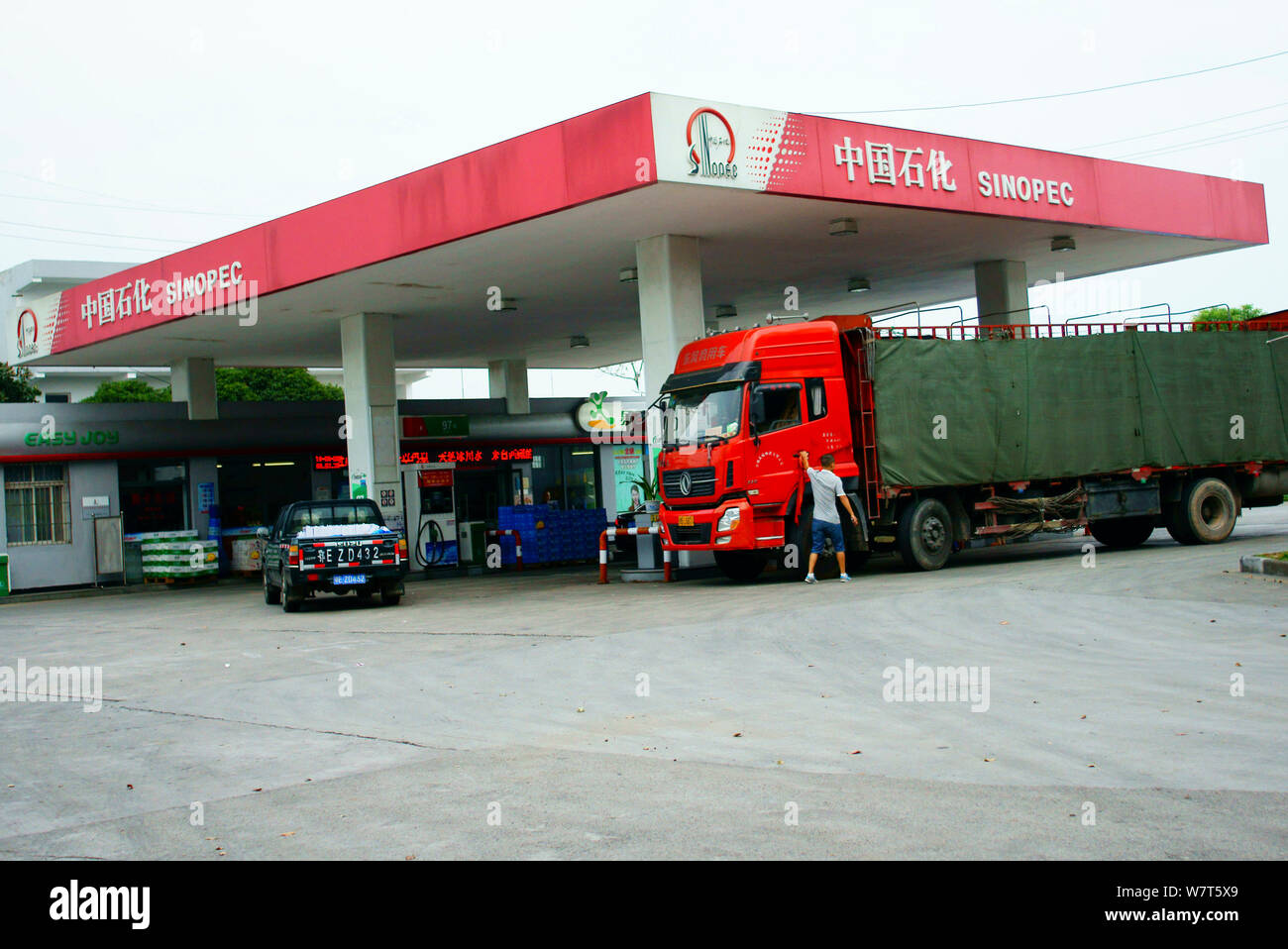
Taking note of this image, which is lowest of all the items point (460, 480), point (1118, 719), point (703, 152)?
point (1118, 719)

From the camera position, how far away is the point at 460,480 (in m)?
30.1

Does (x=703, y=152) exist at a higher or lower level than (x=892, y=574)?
higher

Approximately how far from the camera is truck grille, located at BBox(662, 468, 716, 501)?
1744cm

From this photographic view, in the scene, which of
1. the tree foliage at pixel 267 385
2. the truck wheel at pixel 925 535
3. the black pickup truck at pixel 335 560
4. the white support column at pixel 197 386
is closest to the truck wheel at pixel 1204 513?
the truck wheel at pixel 925 535

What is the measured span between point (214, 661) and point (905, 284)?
67.6 feet

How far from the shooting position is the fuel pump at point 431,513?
27.8m

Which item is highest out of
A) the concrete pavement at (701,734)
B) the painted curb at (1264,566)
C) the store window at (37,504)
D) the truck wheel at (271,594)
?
the store window at (37,504)

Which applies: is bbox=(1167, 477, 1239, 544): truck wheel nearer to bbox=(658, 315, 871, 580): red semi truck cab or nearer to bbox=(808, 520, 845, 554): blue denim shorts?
bbox=(658, 315, 871, 580): red semi truck cab

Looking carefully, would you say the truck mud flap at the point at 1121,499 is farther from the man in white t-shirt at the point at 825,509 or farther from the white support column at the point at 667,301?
the white support column at the point at 667,301

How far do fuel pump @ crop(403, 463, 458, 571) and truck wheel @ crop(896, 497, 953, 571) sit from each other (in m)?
12.9

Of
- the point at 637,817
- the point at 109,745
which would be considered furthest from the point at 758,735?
the point at 109,745

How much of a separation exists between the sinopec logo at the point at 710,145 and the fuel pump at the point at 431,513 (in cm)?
1387
